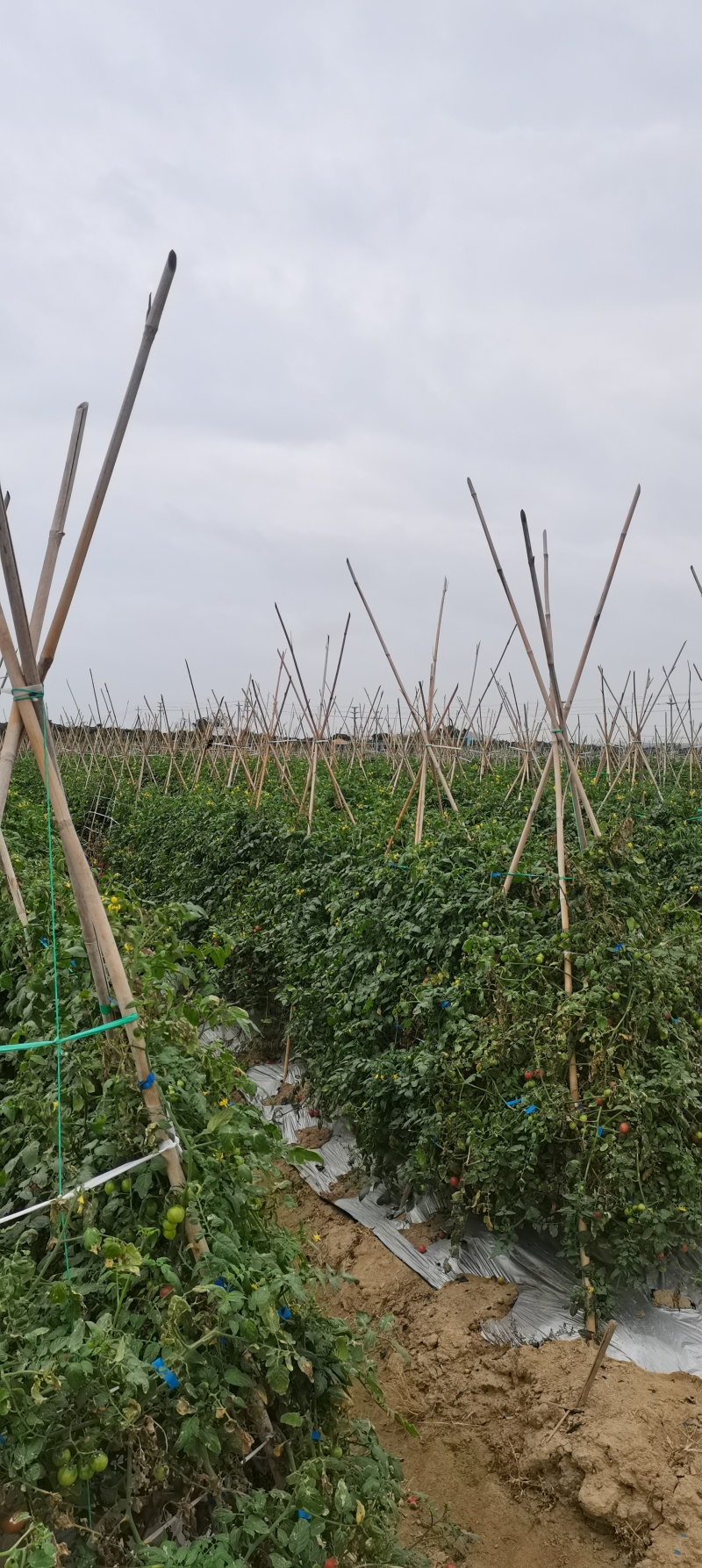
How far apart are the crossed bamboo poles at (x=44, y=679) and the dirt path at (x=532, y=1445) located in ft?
2.93

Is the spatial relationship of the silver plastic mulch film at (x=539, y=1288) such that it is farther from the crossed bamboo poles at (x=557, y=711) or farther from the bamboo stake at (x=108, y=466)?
the bamboo stake at (x=108, y=466)

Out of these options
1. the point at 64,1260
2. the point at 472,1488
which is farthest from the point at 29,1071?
the point at 472,1488

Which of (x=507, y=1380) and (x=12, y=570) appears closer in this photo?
(x=12, y=570)

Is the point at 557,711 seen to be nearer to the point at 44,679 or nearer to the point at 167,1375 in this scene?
the point at 44,679

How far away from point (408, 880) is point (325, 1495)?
3.08 metres

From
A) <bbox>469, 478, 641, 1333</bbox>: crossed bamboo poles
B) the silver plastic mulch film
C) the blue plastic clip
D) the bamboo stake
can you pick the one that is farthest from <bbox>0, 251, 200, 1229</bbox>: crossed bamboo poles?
<bbox>469, 478, 641, 1333</bbox>: crossed bamboo poles

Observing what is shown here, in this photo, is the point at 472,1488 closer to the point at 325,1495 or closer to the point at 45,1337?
the point at 325,1495

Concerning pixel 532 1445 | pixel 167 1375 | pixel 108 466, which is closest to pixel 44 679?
pixel 108 466

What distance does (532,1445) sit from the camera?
291 cm

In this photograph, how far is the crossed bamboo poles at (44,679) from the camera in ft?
6.51

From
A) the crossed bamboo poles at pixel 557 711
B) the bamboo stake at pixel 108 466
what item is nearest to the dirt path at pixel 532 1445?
the crossed bamboo poles at pixel 557 711

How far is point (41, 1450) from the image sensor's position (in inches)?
66.1

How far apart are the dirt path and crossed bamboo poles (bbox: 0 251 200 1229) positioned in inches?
35.2

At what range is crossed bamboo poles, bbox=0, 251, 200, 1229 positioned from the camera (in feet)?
6.51
